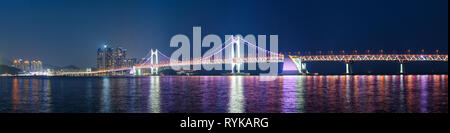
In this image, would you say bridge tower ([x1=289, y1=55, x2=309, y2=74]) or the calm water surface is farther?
bridge tower ([x1=289, y1=55, x2=309, y2=74])

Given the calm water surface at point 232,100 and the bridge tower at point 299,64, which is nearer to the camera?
the calm water surface at point 232,100

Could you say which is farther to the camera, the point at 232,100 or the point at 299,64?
the point at 299,64

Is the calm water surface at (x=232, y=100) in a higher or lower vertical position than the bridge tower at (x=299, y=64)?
lower

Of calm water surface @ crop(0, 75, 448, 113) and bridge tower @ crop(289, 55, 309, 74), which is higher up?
bridge tower @ crop(289, 55, 309, 74)
